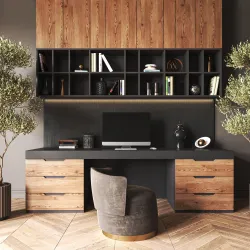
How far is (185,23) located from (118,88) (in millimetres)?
1292

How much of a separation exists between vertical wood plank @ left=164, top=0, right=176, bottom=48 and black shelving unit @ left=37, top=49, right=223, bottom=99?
114 millimetres

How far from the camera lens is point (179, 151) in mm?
3715

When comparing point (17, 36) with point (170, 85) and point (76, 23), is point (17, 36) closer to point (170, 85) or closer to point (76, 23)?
point (76, 23)

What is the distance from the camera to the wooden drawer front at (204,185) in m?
3.70

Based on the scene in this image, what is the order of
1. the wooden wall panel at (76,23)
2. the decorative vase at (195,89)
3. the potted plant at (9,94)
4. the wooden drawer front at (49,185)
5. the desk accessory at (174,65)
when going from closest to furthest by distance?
the potted plant at (9,94)
the wooden drawer front at (49,185)
the wooden wall panel at (76,23)
the decorative vase at (195,89)
the desk accessory at (174,65)

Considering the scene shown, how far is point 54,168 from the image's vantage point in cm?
369

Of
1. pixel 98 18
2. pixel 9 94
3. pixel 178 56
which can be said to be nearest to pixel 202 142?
pixel 178 56

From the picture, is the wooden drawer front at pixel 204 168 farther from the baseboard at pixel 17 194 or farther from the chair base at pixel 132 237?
the baseboard at pixel 17 194

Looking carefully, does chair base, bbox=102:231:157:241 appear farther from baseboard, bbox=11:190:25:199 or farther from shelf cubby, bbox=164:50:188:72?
shelf cubby, bbox=164:50:188:72

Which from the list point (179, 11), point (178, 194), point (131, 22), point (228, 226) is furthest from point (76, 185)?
point (179, 11)

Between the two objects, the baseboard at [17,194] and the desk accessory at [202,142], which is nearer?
the desk accessory at [202,142]

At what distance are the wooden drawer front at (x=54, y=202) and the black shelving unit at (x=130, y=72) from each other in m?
1.36

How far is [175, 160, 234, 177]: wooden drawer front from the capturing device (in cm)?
370

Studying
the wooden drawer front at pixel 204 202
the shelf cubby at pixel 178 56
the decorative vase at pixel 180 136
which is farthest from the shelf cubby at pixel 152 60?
the wooden drawer front at pixel 204 202
